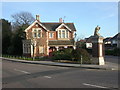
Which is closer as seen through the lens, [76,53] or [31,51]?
[76,53]

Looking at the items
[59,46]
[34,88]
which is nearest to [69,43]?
[59,46]

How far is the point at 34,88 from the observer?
32.9ft

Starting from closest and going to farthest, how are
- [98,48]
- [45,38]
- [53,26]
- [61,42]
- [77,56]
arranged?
[98,48] → [77,56] → [45,38] → [61,42] → [53,26]

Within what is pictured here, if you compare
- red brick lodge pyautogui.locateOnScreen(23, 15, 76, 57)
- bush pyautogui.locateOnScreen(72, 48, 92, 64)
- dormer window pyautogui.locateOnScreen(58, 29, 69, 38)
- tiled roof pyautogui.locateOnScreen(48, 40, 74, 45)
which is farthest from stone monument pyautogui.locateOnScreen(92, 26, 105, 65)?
dormer window pyautogui.locateOnScreen(58, 29, 69, 38)

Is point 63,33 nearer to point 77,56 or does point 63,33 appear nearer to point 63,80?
point 77,56

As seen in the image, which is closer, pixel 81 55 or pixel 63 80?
pixel 63 80

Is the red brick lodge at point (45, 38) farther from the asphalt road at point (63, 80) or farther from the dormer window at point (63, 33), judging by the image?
the asphalt road at point (63, 80)

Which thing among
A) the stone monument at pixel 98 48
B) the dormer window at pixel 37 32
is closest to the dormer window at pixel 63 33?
the dormer window at pixel 37 32

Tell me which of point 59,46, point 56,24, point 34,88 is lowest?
point 34,88

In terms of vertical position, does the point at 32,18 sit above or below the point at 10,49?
above

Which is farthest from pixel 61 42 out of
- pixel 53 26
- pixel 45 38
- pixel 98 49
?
pixel 98 49

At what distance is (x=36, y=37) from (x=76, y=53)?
19.7 meters

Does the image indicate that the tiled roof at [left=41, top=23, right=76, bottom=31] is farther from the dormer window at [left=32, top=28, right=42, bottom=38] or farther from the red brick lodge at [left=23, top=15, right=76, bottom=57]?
the dormer window at [left=32, top=28, right=42, bottom=38]

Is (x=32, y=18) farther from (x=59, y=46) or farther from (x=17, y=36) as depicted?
(x=59, y=46)
